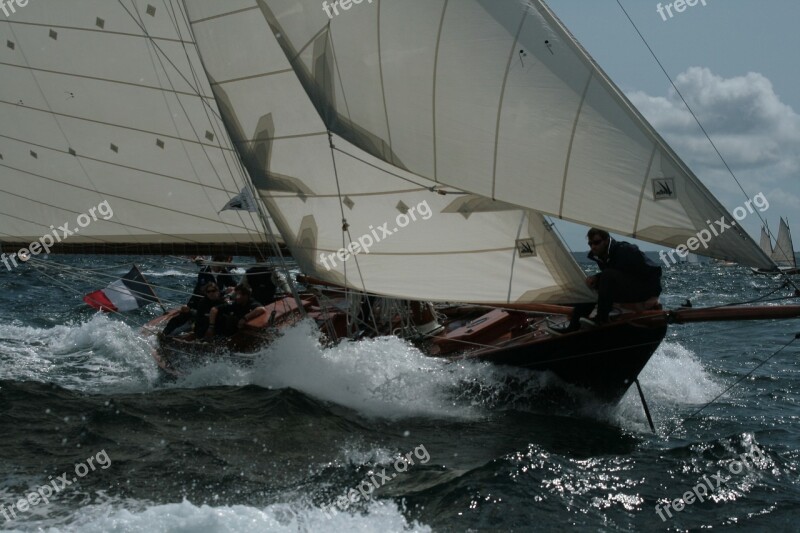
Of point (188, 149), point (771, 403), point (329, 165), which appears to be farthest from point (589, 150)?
point (188, 149)

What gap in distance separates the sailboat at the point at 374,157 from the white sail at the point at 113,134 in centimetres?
3

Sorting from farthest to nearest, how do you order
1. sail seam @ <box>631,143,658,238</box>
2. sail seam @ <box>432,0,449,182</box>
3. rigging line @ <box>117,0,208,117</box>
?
rigging line @ <box>117,0,208,117</box>
sail seam @ <box>432,0,449,182</box>
sail seam @ <box>631,143,658,238</box>

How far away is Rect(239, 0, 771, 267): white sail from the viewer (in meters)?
7.21

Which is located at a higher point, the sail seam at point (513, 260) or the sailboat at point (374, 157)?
the sailboat at point (374, 157)

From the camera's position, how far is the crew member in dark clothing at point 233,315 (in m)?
11.7

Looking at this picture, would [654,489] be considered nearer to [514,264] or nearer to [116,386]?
[514,264]

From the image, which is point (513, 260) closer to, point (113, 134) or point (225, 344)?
point (225, 344)

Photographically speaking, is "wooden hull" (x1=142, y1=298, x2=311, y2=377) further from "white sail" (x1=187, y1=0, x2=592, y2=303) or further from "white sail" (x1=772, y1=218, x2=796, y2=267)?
"white sail" (x1=772, y1=218, x2=796, y2=267)

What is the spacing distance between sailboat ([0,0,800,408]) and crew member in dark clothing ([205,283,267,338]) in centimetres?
94

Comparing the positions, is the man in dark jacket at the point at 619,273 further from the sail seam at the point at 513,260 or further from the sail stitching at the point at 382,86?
the sail stitching at the point at 382,86

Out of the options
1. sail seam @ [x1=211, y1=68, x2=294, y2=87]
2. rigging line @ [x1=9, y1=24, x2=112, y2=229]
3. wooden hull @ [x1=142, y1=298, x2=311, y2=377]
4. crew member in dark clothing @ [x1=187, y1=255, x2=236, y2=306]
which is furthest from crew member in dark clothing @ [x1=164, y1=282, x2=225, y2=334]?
sail seam @ [x1=211, y1=68, x2=294, y2=87]

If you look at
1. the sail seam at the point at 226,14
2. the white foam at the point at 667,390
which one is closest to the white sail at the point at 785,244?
the white foam at the point at 667,390

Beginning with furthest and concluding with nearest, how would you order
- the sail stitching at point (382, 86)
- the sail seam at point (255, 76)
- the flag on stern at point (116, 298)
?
1. the flag on stern at point (116, 298)
2. the sail seam at point (255, 76)
3. the sail stitching at point (382, 86)

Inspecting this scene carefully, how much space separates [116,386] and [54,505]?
548 cm
